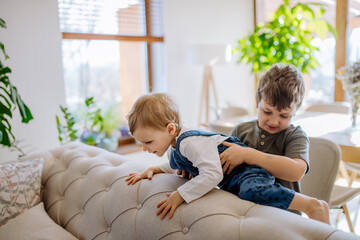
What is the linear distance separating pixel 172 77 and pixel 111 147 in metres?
1.28

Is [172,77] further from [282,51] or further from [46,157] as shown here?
[46,157]

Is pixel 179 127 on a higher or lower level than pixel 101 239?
higher

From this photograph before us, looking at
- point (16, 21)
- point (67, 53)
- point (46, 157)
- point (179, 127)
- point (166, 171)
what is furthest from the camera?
point (67, 53)

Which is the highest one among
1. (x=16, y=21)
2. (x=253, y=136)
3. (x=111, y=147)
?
(x=16, y=21)

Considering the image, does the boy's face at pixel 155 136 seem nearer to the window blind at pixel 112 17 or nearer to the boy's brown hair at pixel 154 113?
the boy's brown hair at pixel 154 113

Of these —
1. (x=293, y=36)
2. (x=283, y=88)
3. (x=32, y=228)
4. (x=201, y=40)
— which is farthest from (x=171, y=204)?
(x=201, y=40)

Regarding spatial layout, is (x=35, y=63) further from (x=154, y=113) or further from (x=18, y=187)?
(x=154, y=113)

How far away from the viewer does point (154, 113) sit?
52.3 inches

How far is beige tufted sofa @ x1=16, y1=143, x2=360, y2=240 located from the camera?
1026 millimetres

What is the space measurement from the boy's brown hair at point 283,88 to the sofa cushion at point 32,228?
3.66 feet

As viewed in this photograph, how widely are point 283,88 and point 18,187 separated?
1410 mm

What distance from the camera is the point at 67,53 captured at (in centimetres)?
364

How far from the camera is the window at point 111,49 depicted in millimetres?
3650

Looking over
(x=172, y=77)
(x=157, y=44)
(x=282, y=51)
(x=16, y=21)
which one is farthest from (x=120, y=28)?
(x=282, y=51)
